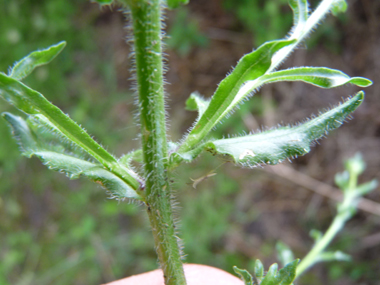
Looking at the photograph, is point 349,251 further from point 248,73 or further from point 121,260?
point 248,73

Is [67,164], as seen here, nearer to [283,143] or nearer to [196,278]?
[283,143]

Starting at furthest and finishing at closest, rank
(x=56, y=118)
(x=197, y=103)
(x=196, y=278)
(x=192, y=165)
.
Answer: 1. (x=192, y=165)
2. (x=196, y=278)
3. (x=197, y=103)
4. (x=56, y=118)

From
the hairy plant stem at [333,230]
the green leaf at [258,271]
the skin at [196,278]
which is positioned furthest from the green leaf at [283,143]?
the skin at [196,278]

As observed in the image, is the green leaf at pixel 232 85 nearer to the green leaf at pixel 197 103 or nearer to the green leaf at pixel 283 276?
the green leaf at pixel 197 103

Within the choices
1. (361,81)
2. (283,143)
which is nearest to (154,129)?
(283,143)

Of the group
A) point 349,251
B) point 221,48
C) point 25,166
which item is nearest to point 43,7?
point 25,166
